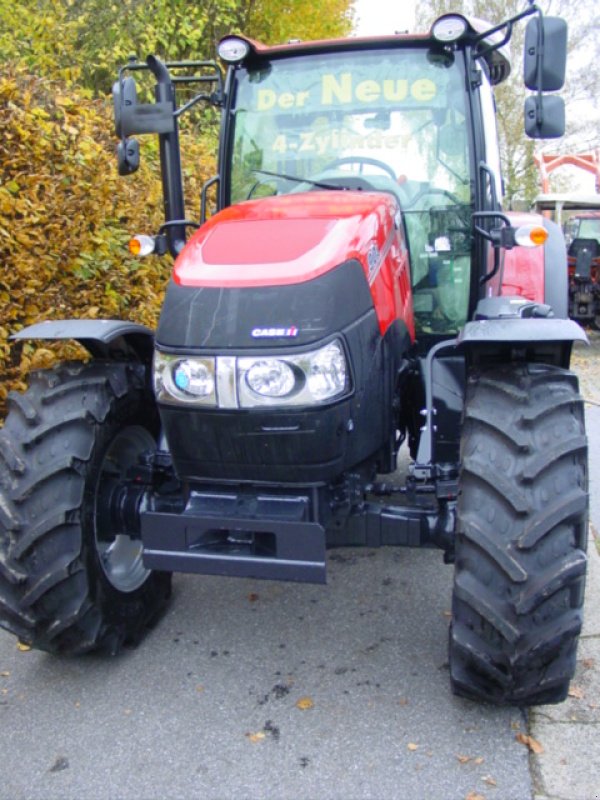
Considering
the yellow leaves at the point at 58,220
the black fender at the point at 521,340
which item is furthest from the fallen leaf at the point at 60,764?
the yellow leaves at the point at 58,220

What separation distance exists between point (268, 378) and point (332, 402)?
22cm

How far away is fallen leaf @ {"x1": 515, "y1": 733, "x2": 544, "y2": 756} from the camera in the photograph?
8.86ft

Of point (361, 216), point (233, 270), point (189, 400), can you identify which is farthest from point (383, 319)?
point (189, 400)

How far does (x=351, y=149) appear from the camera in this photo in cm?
385

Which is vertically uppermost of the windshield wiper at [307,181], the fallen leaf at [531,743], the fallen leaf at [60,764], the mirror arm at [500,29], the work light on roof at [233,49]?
the work light on roof at [233,49]

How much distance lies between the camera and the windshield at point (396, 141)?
150 inches

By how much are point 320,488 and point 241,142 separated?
6.57 ft

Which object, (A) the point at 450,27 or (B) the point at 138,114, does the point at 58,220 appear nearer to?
(B) the point at 138,114

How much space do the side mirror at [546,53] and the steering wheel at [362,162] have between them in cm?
75

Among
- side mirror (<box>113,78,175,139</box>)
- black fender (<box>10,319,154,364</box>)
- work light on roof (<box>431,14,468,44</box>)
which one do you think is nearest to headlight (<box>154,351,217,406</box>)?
black fender (<box>10,319,154,364</box>)

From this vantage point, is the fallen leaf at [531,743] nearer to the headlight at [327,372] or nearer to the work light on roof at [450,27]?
the headlight at [327,372]

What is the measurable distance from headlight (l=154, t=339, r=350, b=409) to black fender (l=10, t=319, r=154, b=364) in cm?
60

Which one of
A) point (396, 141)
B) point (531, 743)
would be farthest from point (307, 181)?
point (531, 743)

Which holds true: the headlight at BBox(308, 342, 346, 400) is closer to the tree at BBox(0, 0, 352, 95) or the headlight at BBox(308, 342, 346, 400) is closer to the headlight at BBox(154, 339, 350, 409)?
the headlight at BBox(154, 339, 350, 409)
